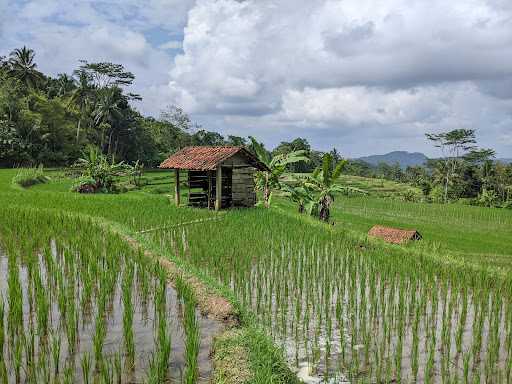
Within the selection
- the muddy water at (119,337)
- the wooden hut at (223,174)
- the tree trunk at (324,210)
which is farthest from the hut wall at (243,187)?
the muddy water at (119,337)

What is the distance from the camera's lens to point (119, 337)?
14.5ft

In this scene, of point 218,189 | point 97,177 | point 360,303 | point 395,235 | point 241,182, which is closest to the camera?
point 360,303

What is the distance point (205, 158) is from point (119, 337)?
10713 mm

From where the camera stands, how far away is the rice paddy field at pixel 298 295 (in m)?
4.27

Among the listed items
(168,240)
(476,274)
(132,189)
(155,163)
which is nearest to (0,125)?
(132,189)

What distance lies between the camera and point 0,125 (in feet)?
92.0

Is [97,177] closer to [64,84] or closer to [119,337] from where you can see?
[119,337]

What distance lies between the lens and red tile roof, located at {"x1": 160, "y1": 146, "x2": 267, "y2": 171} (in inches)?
556

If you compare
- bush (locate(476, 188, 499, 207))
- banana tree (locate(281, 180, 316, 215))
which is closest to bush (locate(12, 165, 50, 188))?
banana tree (locate(281, 180, 316, 215))

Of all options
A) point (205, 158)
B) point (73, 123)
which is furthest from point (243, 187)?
point (73, 123)

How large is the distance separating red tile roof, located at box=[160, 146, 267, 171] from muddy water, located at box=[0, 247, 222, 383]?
27.8 feet

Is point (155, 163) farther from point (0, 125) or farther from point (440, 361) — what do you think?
point (440, 361)

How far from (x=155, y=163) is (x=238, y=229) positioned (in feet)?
108

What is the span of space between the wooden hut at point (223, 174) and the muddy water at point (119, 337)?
9.01 meters
